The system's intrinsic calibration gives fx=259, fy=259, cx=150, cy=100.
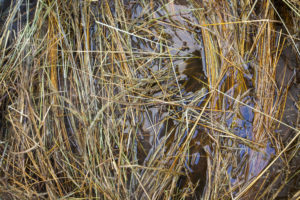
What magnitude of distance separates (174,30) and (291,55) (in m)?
0.57

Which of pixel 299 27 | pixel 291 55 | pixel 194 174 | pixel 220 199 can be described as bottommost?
pixel 220 199

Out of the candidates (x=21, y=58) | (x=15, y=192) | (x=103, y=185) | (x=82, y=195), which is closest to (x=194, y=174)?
(x=103, y=185)

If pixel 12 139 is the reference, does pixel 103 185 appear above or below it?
below

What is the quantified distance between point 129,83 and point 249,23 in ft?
2.05

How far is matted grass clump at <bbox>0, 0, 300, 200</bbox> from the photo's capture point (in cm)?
116

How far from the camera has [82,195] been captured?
3.84ft

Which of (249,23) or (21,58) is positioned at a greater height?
(249,23)

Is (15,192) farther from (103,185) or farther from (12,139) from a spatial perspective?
(103,185)

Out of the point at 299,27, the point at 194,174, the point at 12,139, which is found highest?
the point at 299,27

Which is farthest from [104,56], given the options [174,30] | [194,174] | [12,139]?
[194,174]

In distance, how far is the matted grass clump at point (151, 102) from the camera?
45.7 inches

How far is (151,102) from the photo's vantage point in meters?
1.17

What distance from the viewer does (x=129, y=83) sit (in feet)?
3.84

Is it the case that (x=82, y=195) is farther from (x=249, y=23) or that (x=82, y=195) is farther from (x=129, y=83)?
(x=249, y=23)
